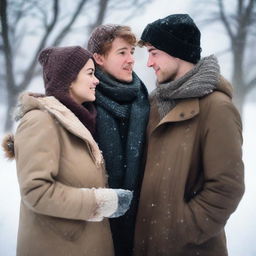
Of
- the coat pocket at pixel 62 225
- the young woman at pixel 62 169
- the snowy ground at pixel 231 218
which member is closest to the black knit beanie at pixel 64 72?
the young woman at pixel 62 169

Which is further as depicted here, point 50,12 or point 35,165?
point 50,12

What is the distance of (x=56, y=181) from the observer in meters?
2.17

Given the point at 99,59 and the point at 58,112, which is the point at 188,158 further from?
the point at 99,59

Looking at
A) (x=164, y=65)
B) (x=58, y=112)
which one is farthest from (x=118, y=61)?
(x=58, y=112)

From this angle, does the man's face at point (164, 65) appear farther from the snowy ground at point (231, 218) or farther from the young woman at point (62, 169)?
the snowy ground at point (231, 218)

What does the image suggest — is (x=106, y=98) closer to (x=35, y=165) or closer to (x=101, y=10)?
(x=35, y=165)

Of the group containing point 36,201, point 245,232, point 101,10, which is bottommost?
point 245,232

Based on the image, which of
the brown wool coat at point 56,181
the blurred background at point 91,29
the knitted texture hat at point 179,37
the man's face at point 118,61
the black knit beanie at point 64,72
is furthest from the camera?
the blurred background at point 91,29

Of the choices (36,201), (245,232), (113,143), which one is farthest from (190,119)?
(245,232)

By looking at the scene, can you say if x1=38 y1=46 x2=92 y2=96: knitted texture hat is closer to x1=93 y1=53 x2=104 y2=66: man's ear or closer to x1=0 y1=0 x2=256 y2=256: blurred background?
x1=93 y1=53 x2=104 y2=66: man's ear

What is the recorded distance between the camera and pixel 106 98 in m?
2.82

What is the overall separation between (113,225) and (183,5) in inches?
174

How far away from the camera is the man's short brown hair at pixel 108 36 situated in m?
2.94

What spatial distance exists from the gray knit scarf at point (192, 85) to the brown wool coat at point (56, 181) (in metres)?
0.58
